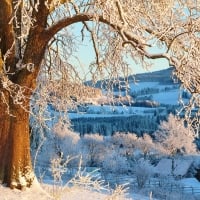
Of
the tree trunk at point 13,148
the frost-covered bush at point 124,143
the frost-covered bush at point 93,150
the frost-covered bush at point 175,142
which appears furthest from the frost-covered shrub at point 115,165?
the tree trunk at point 13,148

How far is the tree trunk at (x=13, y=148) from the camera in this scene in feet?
29.0

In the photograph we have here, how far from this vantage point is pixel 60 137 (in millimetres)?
67188

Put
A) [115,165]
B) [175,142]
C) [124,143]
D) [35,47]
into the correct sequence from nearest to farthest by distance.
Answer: [35,47] < [115,165] < [175,142] < [124,143]

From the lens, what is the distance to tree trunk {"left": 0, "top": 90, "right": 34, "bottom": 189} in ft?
29.0

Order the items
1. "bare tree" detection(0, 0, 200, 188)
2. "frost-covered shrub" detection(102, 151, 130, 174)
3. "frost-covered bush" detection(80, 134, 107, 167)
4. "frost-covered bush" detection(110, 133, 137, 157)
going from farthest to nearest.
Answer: "frost-covered bush" detection(110, 133, 137, 157) → "frost-covered bush" detection(80, 134, 107, 167) → "frost-covered shrub" detection(102, 151, 130, 174) → "bare tree" detection(0, 0, 200, 188)

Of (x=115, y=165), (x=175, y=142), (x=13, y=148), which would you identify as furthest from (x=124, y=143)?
(x=13, y=148)

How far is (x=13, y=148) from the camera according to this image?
887 centimetres

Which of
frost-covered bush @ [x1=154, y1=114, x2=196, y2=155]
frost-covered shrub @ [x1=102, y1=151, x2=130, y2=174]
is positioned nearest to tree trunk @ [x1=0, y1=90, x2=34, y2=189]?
frost-covered shrub @ [x1=102, y1=151, x2=130, y2=174]

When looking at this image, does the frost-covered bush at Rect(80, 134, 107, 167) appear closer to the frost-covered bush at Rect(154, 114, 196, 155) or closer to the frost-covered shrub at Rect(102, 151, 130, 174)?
the frost-covered shrub at Rect(102, 151, 130, 174)

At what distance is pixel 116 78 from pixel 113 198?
6623mm

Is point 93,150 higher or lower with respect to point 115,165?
higher

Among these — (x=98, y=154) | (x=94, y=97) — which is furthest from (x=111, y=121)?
(x=94, y=97)

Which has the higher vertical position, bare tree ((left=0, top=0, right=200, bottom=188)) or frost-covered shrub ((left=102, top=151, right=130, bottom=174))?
bare tree ((left=0, top=0, right=200, bottom=188))

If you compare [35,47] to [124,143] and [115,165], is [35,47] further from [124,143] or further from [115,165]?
[124,143]
